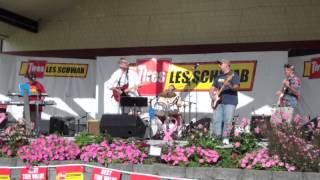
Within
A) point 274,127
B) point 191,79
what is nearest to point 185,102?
point 191,79

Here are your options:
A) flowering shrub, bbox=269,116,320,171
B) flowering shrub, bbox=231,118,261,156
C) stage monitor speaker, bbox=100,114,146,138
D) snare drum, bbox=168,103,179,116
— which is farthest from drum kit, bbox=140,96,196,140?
flowering shrub, bbox=269,116,320,171

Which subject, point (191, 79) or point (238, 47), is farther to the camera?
point (238, 47)

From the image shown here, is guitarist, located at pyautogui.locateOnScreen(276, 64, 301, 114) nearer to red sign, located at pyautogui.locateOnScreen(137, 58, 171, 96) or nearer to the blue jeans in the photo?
the blue jeans

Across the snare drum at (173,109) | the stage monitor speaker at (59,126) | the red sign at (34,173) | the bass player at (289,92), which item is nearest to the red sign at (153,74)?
the snare drum at (173,109)

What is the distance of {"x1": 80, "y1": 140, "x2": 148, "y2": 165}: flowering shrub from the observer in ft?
21.5

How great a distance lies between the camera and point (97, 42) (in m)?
15.7

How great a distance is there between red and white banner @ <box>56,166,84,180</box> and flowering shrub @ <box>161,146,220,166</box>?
0.98 m

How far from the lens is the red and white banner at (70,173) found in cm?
637

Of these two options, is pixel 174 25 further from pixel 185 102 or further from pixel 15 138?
pixel 15 138

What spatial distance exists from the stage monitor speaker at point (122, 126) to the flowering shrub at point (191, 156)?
1.91 m

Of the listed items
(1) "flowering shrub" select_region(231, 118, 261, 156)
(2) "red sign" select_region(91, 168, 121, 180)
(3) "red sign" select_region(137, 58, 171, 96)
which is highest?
(3) "red sign" select_region(137, 58, 171, 96)

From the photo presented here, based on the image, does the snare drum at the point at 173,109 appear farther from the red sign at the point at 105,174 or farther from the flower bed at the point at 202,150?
the red sign at the point at 105,174

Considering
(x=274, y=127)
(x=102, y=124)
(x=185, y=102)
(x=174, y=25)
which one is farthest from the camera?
(x=174, y=25)

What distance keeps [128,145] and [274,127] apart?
1.84 metres
